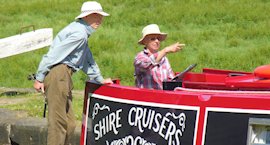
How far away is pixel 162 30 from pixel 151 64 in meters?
7.71

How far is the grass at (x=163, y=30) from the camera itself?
11344 mm

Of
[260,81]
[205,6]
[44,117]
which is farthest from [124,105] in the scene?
[205,6]

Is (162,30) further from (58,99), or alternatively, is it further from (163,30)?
(58,99)

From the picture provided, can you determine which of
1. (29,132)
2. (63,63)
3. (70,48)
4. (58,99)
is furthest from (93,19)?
(29,132)

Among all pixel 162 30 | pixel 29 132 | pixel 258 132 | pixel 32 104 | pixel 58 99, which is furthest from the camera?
pixel 162 30

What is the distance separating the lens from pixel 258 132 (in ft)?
14.5

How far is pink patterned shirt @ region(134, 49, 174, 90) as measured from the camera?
5.98m

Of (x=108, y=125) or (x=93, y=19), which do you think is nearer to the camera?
(x=108, y=125)

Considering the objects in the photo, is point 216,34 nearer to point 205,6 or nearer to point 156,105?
point 205,6

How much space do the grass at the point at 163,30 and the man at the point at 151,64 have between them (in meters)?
4.19

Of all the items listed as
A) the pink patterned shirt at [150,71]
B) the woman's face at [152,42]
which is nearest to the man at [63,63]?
the pink patterned shirt at [150,71]

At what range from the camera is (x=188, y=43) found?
499 inches

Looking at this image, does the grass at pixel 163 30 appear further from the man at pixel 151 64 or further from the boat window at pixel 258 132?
the boat window at pixel 258 132

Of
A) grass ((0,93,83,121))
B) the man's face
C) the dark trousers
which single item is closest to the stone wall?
grass ((0,93,83,121))
